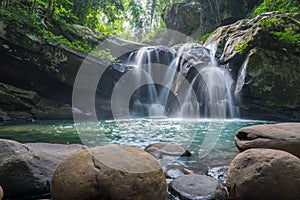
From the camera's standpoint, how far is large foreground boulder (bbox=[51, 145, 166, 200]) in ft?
6.45

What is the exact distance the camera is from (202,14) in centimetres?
2409

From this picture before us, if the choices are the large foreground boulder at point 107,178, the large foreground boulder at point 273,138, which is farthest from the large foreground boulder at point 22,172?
the large foreground boulder at point 273,138

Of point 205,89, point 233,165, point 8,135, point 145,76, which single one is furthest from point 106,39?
point 233,165

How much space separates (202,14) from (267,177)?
24.6 meters

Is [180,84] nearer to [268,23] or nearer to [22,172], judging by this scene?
[268,23]

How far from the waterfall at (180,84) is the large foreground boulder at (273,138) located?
331 inches

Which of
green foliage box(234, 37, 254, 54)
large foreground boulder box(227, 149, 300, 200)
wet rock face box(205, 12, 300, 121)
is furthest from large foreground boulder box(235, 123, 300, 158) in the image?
green foliage box(234, 37, 254, 54)

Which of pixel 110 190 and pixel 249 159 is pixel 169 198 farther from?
pixel 249 159

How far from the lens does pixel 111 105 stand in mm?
13945

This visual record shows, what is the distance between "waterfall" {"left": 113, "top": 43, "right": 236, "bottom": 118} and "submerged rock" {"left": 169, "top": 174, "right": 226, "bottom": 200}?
9711mm

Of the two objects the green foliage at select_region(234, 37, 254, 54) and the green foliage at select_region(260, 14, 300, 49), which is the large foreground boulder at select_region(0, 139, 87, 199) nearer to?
the green foliage at select_region(234, 37, 254, 54)

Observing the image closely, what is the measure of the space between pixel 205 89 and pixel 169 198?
10.5 m

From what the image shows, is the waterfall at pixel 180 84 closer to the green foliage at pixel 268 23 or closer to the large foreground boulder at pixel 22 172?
the green foliage at pixel 268 23

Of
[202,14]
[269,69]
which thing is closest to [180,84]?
[269,69]
